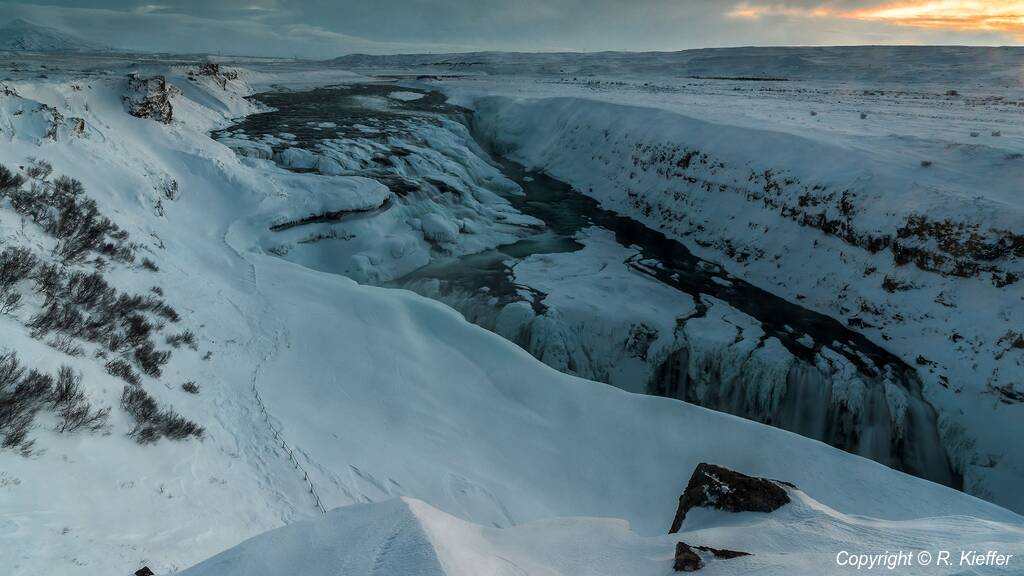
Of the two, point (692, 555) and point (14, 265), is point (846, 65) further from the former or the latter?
point (14, 265)

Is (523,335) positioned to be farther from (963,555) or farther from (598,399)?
(963,555)

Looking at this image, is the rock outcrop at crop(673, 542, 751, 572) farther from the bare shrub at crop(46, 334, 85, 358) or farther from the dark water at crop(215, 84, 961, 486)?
the dark water at crop(215, 84, 961, 486)

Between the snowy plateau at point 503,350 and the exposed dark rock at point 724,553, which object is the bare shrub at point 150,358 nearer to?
the snowy plateau at point 503,350

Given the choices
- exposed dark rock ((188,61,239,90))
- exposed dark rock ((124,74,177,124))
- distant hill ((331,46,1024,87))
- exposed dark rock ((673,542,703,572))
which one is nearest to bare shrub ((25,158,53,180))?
exposed dark rock ((124,74,177,124))

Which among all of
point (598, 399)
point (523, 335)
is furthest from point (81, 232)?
point (598, 399)

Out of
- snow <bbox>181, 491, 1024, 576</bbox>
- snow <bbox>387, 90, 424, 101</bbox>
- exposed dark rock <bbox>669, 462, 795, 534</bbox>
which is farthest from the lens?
snow <bbox>387, 90, 424, 101</bbox>

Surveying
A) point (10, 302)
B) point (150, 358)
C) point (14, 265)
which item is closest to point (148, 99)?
point (14, 265)
